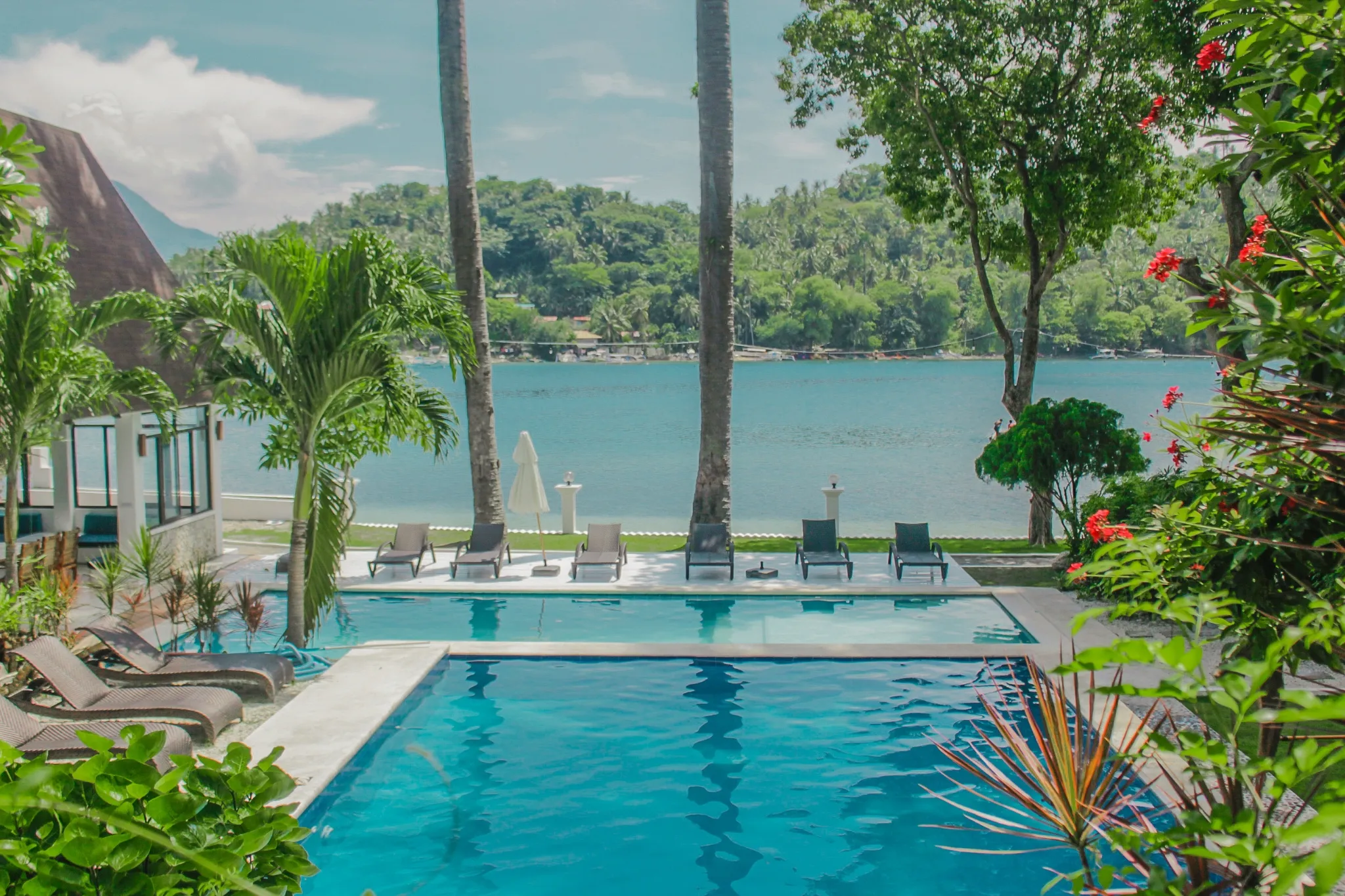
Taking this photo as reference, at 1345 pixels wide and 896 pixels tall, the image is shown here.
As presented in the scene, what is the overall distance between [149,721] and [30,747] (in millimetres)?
926

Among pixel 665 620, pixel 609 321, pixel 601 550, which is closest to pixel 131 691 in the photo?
pixel 665 620

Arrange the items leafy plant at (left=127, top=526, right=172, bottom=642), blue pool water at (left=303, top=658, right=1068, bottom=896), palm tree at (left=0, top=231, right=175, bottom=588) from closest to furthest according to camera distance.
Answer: blue pool water at (left=303, top=658, right=1068, bottom=896) < palm tree at (left=0, top=231, right=175, bottom=588) < leafy plant at (left=127, top=526, right=172, bottom=642)

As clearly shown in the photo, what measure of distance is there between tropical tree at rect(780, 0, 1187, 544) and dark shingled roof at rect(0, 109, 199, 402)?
10.2 m

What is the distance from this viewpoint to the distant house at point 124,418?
1263 centimetres

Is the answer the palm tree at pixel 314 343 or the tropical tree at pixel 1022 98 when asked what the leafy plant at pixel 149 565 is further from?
the tropical tree at pixel 1022 98

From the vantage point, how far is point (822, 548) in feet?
44.7

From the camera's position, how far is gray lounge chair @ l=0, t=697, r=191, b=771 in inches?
245

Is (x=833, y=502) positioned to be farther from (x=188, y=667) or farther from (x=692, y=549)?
(x=188, y=667)

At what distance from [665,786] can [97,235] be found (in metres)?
10.9

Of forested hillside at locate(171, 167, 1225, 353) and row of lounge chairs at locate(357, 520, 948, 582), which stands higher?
forested hillside at locate(171, 167, 1225, 353)

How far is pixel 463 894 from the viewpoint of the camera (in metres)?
6.06

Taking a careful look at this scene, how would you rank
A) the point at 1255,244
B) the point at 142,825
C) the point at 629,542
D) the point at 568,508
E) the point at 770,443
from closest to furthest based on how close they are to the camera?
1. the point at 142,825
2. the point at 1255,244
3. the point at 629,542
4. the point at 568,508
5. the point at 770,443

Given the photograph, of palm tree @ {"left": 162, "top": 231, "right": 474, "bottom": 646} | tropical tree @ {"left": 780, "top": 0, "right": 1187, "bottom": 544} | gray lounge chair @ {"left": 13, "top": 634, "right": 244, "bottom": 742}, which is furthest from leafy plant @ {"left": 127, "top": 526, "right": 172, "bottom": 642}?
tropical tree @ {"left": 780, "top": 0, "right": 1187, "bottom": 544}

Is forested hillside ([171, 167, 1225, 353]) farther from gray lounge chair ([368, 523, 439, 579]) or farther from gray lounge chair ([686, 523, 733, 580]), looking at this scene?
gray lounge chair ([686, 523, 733, 580])
